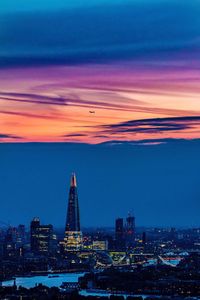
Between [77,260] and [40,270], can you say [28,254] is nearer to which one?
[77,260]

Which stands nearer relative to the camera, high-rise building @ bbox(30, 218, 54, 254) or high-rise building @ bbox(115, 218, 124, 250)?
high-rise building @ bbox(30, 218, 54, 254)

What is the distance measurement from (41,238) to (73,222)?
5245mm

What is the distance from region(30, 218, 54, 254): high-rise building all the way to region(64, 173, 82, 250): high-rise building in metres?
1.41

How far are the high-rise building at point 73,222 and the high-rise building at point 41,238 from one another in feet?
4.64

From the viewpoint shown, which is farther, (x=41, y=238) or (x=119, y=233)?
(x=119, y=233)

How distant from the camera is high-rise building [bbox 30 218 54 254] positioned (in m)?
78.4

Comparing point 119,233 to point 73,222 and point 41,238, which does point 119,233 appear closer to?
point 73,222

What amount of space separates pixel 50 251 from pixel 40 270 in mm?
16412

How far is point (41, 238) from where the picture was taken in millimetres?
79688

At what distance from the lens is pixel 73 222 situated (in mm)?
84438

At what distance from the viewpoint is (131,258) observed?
239ft

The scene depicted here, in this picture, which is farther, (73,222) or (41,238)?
(73,222)

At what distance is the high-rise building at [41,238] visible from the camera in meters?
78.4

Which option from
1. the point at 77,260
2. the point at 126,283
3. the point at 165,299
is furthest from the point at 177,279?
the point at 77,260
